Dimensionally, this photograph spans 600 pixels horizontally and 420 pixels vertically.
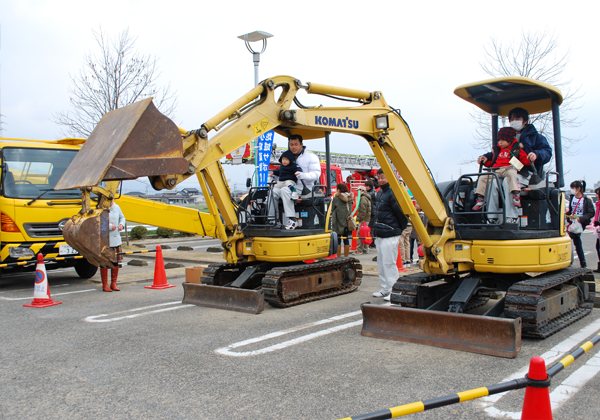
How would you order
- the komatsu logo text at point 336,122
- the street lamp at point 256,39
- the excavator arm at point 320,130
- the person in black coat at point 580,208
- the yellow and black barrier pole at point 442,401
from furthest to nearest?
the street lamp at point 256,39 < the person in black coat at point 580,208 < the komatsu logo text at point 336,122 < the excavator arm at point 320,130 < the yellow and black barrier pole at point 442,401

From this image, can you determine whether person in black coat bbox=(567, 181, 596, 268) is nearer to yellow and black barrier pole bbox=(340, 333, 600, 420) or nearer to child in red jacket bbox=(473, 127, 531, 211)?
child in red jacket bbox=(473, 127, 531, 211)

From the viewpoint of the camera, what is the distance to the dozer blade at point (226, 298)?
7.37 meters

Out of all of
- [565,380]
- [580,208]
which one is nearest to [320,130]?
[565,380]

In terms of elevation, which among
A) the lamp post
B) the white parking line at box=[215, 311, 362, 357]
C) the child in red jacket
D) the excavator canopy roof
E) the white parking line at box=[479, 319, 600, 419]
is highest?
the lamp post

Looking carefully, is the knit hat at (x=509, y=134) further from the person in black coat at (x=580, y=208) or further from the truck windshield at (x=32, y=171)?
the truck windshield at (x=32, y=171)

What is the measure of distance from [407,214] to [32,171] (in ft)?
25.7

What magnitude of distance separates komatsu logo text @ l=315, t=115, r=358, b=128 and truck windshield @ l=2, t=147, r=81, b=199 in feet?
20.9

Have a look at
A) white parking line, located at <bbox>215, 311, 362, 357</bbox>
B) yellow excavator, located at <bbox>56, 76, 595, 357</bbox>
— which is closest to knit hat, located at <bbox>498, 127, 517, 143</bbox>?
yellow excavator, located at <bbox>56, 76, 595, 357</bbox>

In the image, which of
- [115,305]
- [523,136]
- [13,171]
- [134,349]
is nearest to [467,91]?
[523,136]

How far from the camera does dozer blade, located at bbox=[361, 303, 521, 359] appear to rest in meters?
5.18

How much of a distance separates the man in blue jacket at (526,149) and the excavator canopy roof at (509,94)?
40 centimetres

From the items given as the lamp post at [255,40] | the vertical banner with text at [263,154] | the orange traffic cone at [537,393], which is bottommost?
the orange traffic cone at [537,393]

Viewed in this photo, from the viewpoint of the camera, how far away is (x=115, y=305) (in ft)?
27.5

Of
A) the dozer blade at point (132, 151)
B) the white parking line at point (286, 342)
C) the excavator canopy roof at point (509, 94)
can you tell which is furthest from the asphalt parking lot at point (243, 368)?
the excavator canopy roof at point (509, 94)
